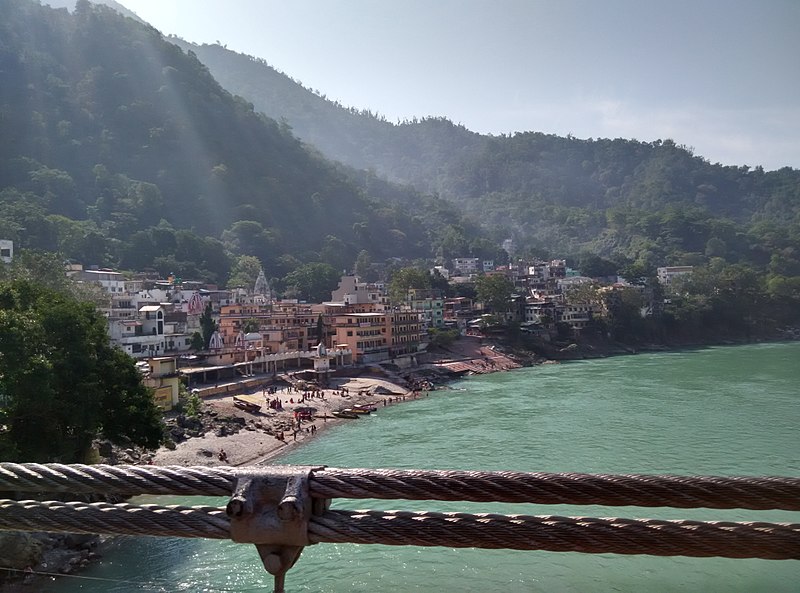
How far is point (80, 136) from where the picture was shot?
60781 mm

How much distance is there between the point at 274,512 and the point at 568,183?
138 metres

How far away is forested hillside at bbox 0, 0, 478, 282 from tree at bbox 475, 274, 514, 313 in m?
19.3

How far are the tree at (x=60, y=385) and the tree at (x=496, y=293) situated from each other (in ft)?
106

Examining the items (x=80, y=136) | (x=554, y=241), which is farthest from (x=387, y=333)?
(x=554, y=241)

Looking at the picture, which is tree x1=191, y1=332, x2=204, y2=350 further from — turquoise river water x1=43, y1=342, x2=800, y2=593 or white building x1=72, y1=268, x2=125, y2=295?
turquoise river water x1=43, y1=342, x2=800, y2=593

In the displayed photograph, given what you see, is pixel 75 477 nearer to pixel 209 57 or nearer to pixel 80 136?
pixel 80 136

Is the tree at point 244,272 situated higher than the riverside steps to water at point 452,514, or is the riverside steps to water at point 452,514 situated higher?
the tree at point 244,272

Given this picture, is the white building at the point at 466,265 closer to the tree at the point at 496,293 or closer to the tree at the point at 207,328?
the tree at the point at 496,293

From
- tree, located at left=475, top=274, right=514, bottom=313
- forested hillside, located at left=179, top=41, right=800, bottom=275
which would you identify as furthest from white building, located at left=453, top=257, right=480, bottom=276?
tree, located at left=475, top=274, right=514, bottom=313

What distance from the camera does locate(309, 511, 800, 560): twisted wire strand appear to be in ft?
4.07

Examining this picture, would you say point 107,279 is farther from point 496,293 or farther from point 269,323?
point 496,293

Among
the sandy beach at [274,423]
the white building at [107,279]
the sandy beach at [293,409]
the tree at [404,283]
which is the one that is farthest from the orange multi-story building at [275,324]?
the tree at [404,283]

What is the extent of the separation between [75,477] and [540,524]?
103 cm

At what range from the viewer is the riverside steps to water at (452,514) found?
1.26 metres
